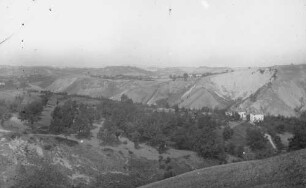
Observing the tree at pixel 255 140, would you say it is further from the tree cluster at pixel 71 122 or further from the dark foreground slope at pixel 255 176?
the dark foreground slope at pixel 255 176

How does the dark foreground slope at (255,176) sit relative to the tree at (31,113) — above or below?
above

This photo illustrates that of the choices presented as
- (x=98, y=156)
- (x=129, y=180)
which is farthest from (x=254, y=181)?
(x=98, y=156)

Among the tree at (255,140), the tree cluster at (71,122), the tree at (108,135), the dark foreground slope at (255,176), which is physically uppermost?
the dark foreground slope at (255,176)

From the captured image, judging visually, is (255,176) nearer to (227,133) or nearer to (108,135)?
(108,135)

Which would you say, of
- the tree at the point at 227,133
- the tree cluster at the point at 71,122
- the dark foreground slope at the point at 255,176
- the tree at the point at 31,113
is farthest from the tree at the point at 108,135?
the dark foreground slope at the point at 255,176

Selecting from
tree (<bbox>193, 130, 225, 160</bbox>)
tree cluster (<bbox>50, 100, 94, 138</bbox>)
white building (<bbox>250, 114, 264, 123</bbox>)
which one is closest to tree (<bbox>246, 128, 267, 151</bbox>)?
tree (<bbox>193, 130, 225, 160</bbox>)

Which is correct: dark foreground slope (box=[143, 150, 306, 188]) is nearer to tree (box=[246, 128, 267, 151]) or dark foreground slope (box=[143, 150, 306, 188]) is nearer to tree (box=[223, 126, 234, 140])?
tree (box=[246, 128, 267, 151])
